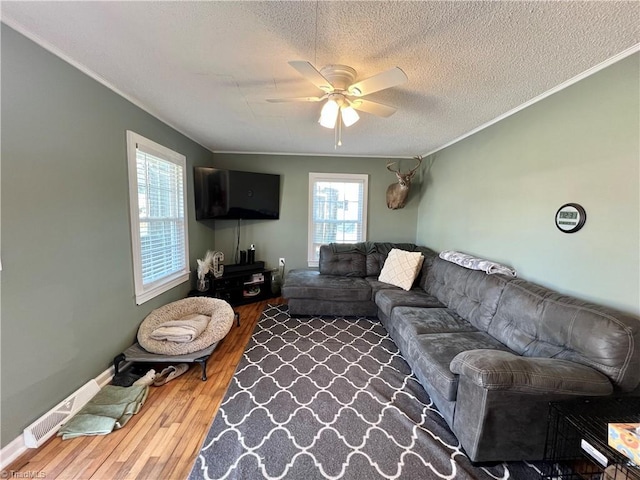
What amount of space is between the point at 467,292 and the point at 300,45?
2493 mm

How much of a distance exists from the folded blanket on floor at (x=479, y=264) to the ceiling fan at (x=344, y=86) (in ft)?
5.57

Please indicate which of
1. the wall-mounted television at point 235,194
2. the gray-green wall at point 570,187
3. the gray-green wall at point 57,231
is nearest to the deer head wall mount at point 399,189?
the gray-green wall at point 570,187

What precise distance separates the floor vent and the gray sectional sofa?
245cm

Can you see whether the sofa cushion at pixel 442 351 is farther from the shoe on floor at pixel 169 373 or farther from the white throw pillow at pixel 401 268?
the shoe on floor at pixel 169 373

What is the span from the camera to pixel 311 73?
1.46 m

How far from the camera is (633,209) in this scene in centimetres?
150

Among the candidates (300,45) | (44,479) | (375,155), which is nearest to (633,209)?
(300,45)

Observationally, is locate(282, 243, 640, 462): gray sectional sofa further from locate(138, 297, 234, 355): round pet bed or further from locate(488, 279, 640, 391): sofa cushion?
locate(138, 297, 234, 355): round pet bed

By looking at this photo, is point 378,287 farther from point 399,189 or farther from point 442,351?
point 399,189

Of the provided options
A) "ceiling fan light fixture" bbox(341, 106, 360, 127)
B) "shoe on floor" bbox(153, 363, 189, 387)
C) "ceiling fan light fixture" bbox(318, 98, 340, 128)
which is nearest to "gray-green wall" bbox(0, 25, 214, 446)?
"shoe on floor" bbox(153, 363, 189, 387)

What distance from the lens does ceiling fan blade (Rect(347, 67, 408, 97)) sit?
1407mm

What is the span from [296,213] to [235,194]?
1055 mm

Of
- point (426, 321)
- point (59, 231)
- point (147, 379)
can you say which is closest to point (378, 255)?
point (426, 321)

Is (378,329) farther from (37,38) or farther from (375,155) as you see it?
(37,38)
